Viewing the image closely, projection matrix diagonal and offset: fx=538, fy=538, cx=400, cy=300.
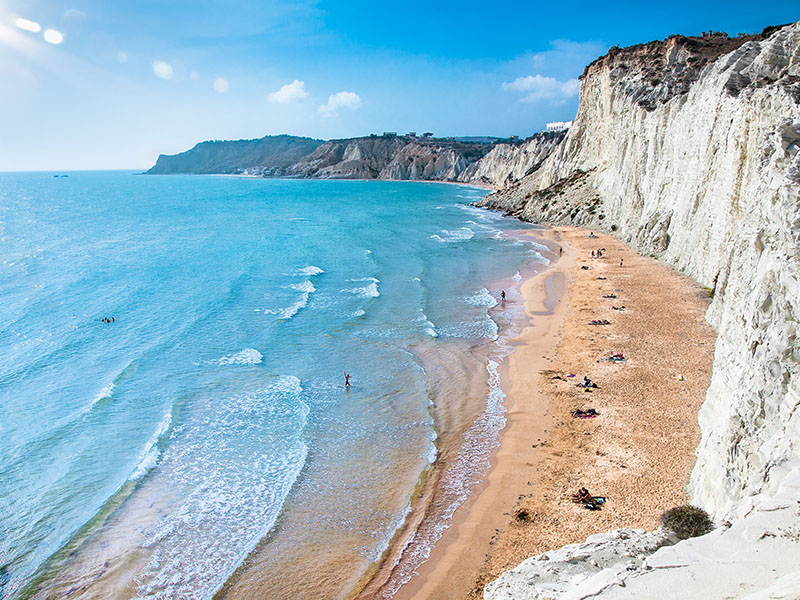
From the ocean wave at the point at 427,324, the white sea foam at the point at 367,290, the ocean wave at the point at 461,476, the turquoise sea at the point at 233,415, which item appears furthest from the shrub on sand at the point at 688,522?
the white sea foam at the point at 367,290

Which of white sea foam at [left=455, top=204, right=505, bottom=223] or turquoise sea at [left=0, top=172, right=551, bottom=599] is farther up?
white sea foam at [left=455, top=204, right=505, bottom=223]

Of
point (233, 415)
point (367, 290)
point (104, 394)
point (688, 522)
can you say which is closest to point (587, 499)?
point (688, 522)

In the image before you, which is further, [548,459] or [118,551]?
[548,459]

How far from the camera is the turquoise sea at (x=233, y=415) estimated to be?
43.3 feet

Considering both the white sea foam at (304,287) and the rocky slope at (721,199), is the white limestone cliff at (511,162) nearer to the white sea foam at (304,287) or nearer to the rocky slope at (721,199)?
the rocky slope at (721,199)

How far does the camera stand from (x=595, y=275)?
3769 centimetres

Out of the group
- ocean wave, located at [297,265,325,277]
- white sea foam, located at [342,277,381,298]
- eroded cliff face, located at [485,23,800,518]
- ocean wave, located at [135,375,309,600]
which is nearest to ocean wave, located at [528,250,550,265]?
eroded cliff face, located at [485,23,800,518]

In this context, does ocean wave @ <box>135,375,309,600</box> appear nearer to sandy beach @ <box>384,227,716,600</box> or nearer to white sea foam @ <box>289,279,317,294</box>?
sandy beach @ <box>384,227,716,600</box>

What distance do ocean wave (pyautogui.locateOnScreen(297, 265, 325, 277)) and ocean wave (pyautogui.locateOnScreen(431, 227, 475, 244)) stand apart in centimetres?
1629

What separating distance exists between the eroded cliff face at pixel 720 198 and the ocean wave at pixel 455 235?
1157 centimetres

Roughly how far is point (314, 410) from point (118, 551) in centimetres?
810

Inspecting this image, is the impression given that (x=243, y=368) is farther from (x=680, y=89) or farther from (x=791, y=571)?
(x=680, y=89)

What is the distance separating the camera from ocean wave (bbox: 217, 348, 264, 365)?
24.4m

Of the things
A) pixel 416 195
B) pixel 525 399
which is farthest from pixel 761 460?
pixel 416 195
